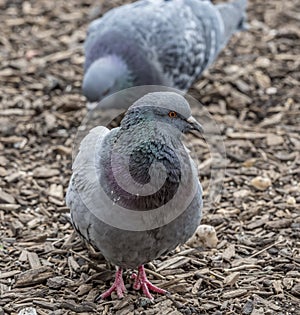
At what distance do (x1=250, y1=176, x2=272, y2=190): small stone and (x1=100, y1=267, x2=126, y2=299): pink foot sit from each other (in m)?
1.72

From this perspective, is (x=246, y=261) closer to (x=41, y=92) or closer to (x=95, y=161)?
(x=95, y=161)

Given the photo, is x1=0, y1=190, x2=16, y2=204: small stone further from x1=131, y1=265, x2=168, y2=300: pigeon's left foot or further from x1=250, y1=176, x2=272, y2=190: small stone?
x1=250, y1=176, x2=272, y2=190: small stone

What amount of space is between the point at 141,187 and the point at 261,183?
6.70 feet

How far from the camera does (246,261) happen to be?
4.86 m

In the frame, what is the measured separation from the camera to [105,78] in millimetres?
6621

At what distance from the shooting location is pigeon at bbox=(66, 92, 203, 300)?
4023mm

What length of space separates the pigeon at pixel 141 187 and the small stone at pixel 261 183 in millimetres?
1560

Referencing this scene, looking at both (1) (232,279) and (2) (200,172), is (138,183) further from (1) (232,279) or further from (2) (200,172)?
(2) (200,172)

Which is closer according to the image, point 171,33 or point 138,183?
point 138,183

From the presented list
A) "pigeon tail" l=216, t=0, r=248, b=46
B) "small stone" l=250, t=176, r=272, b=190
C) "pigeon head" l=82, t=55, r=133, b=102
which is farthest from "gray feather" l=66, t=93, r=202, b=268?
"pigeon tail" l=216, t=0, r=248, b=46

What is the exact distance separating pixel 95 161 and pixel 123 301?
0.94m

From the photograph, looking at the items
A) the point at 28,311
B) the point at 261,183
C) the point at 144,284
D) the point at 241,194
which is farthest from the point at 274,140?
the point at 28,311

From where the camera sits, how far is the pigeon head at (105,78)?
21.5 feet

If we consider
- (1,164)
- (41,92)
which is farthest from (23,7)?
(1,164)
